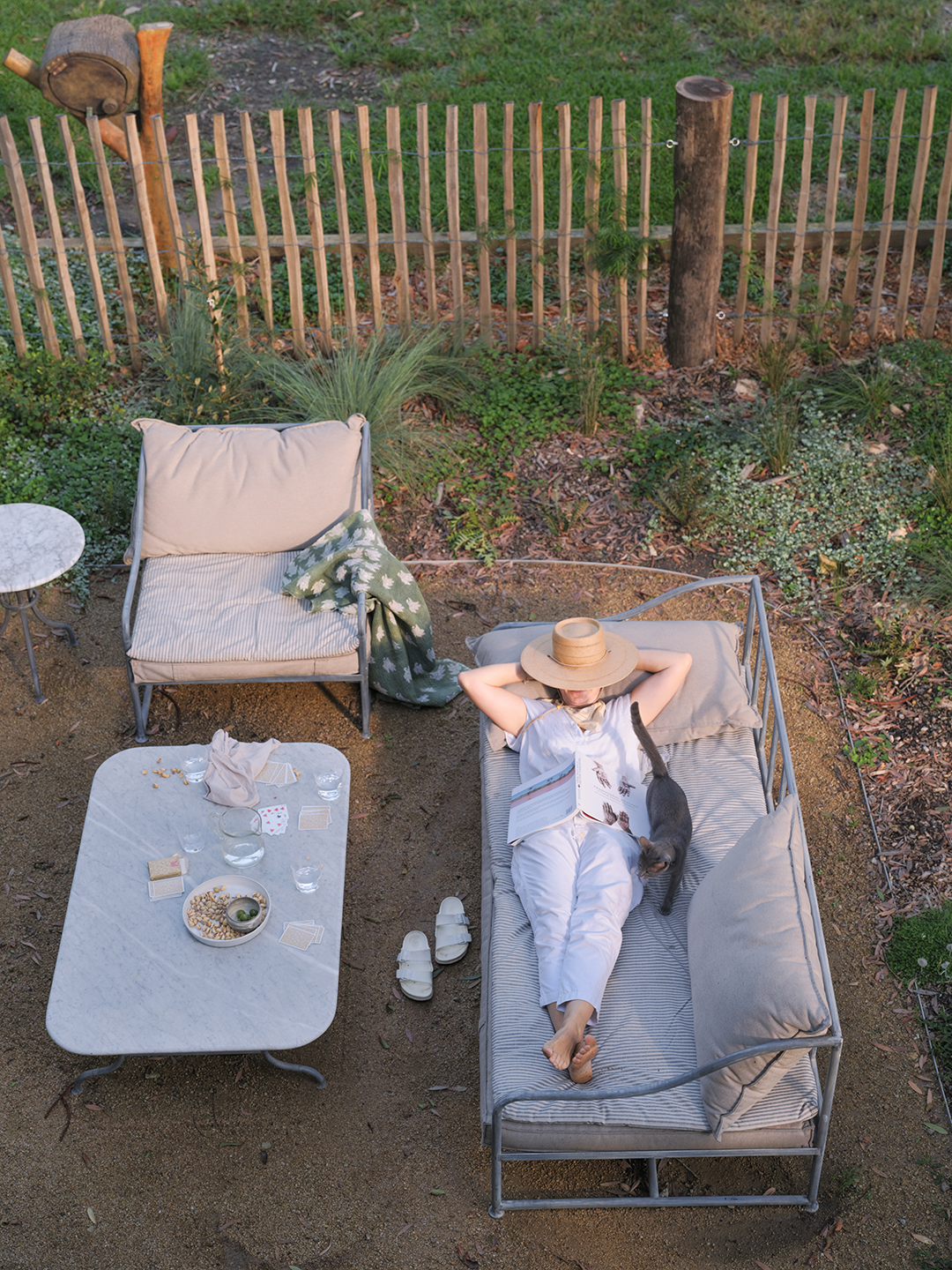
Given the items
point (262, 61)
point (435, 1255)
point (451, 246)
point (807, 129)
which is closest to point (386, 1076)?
point (435, 1255)

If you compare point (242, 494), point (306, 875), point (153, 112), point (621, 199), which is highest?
point (153, 112)

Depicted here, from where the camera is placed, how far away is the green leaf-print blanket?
599cm

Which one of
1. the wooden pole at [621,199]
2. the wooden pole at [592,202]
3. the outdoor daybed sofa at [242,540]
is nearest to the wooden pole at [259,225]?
the outdoor daybed sofa at [242,540]

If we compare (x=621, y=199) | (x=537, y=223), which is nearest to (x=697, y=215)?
(x=621, y=199)

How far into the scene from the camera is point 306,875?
4785 mm

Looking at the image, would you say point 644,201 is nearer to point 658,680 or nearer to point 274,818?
point 658,680

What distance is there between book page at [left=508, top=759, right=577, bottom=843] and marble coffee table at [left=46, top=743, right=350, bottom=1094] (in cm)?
73

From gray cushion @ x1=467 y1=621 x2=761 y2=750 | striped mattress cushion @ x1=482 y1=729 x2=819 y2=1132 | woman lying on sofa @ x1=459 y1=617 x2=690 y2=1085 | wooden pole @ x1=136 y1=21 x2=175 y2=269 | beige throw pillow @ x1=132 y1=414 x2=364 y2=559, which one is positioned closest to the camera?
striped mattress cushion @ x1=482 y1=729 x2=819 y2=1132

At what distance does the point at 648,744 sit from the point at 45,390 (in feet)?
16.3

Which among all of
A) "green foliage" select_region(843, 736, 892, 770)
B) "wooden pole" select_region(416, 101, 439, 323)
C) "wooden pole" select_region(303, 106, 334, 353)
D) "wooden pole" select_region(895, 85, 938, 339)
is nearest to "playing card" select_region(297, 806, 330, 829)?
"green foliage" select_region(843, 736, 892, 770)

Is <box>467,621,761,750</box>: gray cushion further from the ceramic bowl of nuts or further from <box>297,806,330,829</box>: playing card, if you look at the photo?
the ceramic bowl of nuts

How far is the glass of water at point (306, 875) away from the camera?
476 cm

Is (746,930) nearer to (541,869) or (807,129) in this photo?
(541,869)

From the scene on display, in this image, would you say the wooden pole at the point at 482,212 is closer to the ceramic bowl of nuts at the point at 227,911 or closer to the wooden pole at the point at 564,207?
the wooden pole at the point at 564,207
